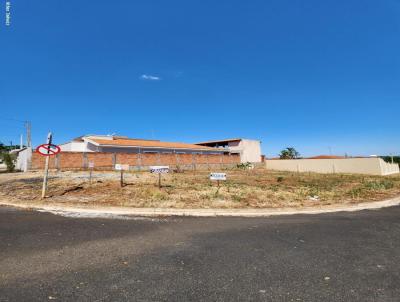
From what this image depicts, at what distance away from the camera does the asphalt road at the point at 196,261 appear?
3426mm

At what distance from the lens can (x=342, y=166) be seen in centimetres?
3791

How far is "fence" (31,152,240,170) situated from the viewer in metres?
29.0

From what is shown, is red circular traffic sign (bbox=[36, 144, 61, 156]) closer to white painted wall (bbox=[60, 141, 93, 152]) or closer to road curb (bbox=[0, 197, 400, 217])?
road curb (bbox=[0, 197, 400, 217])

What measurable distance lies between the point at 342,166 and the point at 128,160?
93.9ft

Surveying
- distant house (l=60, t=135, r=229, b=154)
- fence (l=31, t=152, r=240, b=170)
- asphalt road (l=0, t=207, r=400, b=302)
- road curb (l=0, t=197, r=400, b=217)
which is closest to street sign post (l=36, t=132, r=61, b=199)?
road curb (l=0, t=197, r=400, b=217)

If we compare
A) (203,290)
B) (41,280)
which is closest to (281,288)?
(203,290)

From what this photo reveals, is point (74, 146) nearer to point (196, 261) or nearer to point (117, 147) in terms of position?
point (117, 147)

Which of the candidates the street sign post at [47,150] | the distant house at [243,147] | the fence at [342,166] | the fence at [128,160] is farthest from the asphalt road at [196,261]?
the distant house at [243,147]

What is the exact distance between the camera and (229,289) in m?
3.52

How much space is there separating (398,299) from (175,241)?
12.1 feet

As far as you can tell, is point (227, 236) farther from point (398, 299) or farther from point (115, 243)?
point (398, 299)

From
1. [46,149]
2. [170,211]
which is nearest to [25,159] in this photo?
[46,149]

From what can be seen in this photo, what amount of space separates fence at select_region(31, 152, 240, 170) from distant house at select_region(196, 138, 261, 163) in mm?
6687

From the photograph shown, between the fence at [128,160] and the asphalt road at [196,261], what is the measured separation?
20.5 metres
